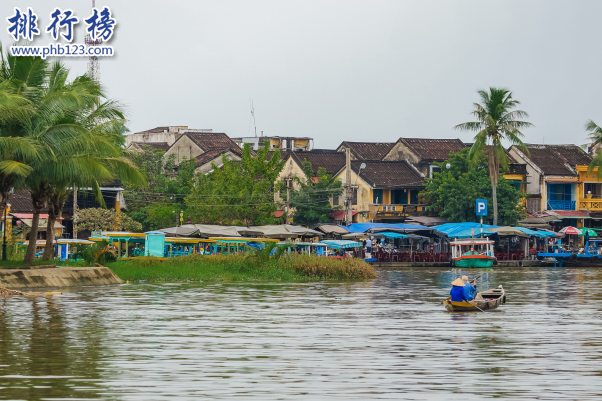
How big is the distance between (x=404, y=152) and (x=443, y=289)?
44.1 meters

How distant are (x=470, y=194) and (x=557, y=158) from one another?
1622 cm

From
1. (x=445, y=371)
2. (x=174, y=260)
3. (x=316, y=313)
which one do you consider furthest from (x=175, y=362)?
(x=174, y=260)

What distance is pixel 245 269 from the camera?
40531 mm

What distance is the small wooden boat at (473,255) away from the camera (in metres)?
60.0

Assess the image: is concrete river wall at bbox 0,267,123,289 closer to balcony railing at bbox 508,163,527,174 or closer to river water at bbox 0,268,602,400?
river water at bbox 0,268,602,400

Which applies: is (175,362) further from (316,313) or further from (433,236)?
(433,236)

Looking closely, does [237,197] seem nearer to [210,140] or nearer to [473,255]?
[473,255]

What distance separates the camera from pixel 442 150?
80875 mm

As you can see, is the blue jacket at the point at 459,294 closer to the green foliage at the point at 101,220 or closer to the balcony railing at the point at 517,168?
the green foliage at the point at 101,220

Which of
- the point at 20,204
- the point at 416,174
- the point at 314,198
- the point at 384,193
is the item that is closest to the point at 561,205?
the point at 416,174

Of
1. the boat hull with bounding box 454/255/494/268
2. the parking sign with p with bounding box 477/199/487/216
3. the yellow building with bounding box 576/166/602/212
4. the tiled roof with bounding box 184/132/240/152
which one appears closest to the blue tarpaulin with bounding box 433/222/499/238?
the parking sign with p with bounding box 477/199/487/216

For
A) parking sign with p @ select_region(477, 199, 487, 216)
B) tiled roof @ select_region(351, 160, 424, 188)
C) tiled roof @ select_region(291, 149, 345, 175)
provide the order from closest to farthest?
parking sign with p @ select_region(477, 199, 487, 216) < tiled roof @ select_region(351, 160, 424, 188) < tiled roof @ select_region(291, 149, 345, 175)

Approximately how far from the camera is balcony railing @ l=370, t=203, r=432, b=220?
238ft

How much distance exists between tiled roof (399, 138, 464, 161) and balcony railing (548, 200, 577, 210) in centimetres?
978
